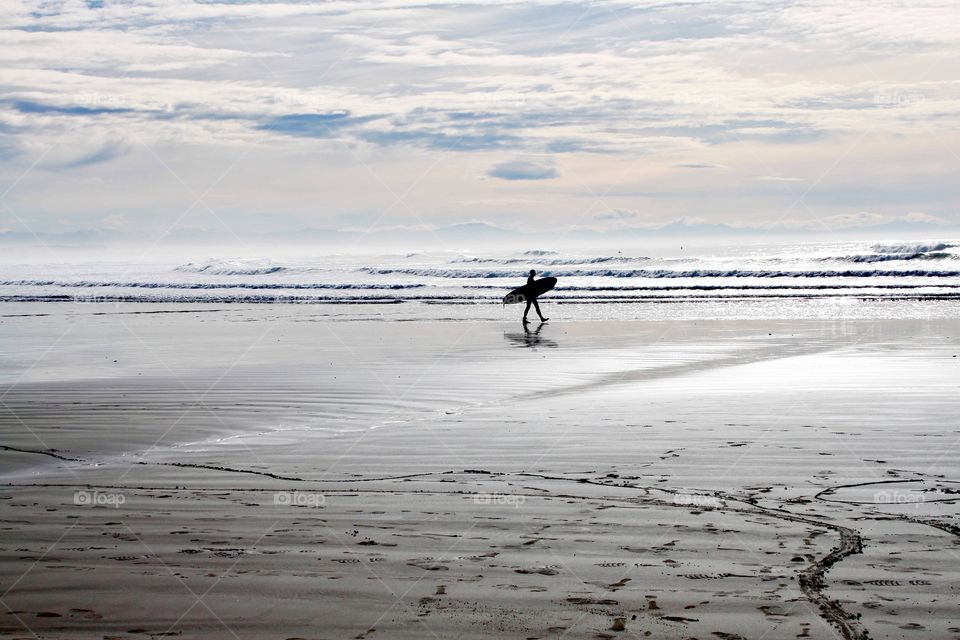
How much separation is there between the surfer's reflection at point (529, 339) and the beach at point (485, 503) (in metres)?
5.83

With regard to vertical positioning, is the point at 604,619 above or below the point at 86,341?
above

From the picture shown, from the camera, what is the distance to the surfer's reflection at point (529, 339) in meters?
22.6

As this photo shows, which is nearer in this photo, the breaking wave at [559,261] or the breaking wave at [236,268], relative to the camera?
the breaking wave at [559,261]

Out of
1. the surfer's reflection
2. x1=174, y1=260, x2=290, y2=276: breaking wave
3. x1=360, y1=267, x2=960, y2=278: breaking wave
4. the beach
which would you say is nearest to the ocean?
x1=360, y1=267, x2=960, y2=278: breaking wave

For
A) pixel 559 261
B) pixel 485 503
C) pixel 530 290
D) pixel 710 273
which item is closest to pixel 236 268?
pixel 559 261

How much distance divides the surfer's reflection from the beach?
5.83 meters

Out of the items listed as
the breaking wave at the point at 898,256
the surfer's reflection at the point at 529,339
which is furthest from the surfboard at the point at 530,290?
the breaking wave at the point at 898,256

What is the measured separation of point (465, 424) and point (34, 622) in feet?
22.3

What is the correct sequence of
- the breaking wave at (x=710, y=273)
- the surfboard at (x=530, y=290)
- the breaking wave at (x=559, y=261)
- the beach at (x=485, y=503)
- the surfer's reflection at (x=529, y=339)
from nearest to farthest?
the beach at (x=485, y=503), the surfer's reflection at (x=529, y=339), the surfboard at (x=530, y=290), the breaking wave at (x=710, y=273), the breaking wave at (x=559, y=261)

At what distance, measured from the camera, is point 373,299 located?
48.7 m

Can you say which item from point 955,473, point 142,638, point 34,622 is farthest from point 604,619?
point 955,473

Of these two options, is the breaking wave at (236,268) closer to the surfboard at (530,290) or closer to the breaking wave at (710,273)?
the breaking wave at (710,273)

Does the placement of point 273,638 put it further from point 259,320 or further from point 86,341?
point 259,320

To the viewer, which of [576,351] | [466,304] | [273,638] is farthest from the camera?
[466,304]
